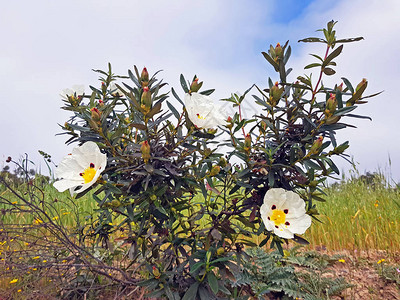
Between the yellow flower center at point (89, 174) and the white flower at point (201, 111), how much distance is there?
0.57m

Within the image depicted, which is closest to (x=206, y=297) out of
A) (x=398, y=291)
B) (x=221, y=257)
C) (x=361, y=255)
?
(x=221, y=257)

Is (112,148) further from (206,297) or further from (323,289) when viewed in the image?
A: (323,289)

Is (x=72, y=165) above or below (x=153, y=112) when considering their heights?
below

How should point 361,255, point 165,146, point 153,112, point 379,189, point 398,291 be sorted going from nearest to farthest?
1. point 153,112
2. point 165,146
3. point 398,291
4. point 361,255
5. point 379,189

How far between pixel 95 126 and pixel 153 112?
12.0 inches

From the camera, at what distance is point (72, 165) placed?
1.92 m

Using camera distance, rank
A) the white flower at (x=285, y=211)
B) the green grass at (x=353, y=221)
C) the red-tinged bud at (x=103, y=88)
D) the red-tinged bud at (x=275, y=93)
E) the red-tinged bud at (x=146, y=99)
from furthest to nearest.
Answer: the green grass at (x=353, y=221), the red-tinged bud at (x=103, y=88), the red-tinged bud at (x=275, y=93), the white flower at (x=285, y=211), the red-tinged bud at (x=146, y=99)

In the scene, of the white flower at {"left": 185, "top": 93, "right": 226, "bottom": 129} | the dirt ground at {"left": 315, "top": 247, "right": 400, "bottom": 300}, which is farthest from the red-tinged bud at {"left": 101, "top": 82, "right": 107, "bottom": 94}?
the dirt ground at {"left": 315, "top": 247, "right": 400, "bottom": 300}

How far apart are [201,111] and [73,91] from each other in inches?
43.3

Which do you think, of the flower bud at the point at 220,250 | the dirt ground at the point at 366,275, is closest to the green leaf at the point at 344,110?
the flower bud at the point at 220,250

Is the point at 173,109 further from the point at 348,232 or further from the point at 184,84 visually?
the point at 348,232

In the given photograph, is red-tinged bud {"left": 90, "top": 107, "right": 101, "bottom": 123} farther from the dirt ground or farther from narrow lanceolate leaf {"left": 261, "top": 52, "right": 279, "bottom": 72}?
the dirt ground

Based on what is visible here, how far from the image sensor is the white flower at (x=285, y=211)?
6.20 feet

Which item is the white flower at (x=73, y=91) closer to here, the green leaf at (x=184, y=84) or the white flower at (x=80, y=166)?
the white flower at (x=80, y=166)
